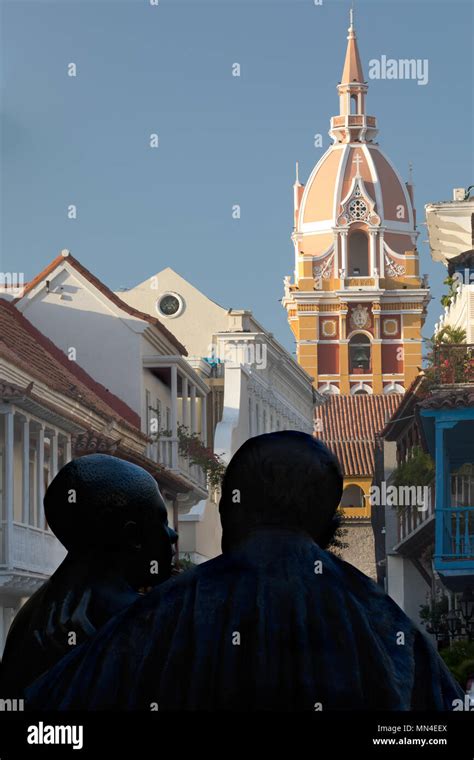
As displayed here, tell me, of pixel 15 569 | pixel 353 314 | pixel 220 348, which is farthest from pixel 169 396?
pixel 353 314

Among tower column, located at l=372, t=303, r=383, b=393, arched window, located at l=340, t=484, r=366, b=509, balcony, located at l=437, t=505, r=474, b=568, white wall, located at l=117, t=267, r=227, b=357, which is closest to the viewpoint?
balcony, located at l=437, t=505, r=474, b=568

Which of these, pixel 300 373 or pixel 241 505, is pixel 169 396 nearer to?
pixel 300 373

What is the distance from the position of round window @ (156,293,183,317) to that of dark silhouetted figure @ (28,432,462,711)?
51.9m

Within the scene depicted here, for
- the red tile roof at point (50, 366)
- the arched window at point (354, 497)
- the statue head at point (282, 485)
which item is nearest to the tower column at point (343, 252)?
the arched window at point (354, 497)

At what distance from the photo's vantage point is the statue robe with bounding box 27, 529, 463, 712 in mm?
4352

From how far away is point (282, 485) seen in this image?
453cm

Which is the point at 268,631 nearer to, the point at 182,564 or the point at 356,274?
the point at 182,564

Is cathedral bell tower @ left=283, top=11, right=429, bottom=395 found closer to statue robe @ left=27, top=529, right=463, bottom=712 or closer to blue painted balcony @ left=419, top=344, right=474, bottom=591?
blue painted balcony @ left=419, top=344, right=474, bottom=591

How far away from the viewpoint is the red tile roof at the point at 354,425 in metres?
85.4

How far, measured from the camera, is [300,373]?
67.3 m

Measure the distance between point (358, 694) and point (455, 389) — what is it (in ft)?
94.3

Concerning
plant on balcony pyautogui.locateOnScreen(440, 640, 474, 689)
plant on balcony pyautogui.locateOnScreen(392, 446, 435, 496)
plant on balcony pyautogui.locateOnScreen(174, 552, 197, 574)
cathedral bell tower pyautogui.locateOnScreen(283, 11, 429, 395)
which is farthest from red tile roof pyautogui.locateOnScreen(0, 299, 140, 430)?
cathedral bell tower pyautogui.locateOnScreen(283, 11, 429, 395)

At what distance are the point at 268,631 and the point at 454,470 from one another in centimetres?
3126

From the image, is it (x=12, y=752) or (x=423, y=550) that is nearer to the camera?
(x=12, y=752)
